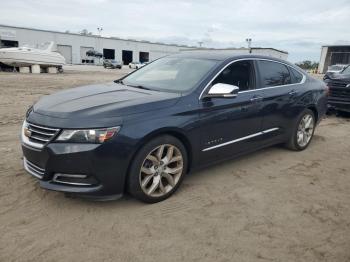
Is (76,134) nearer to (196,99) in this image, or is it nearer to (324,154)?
(196,99)

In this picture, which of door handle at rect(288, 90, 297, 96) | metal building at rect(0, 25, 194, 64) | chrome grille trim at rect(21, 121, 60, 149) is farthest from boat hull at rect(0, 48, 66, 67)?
metal building at rect(0, 25, 194, 64)

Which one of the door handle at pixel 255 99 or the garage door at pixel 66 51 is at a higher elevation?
the door handle at pixel 255 99

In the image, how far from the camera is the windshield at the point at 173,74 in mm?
4355

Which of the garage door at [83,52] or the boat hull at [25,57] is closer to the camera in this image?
the boat hull at [25,57]

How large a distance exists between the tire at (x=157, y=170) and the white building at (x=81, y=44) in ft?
150

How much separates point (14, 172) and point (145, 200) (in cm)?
196

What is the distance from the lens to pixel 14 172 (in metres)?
4.52

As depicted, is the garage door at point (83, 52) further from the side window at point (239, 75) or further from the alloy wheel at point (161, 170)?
the alloy wheel at point (161, 170)

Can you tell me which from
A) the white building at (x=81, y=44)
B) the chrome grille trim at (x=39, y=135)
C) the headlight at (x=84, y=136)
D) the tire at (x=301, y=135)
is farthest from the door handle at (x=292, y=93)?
the white building at (x=81, y=44)

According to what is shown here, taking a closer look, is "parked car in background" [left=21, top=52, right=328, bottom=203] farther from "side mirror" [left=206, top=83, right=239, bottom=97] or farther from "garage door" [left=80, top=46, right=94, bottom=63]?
"garage door" [left=80, top=46, right=94, bottom=63]

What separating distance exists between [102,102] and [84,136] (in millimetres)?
544

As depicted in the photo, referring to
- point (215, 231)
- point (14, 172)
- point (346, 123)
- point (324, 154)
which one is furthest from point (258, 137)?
point (346, 123)

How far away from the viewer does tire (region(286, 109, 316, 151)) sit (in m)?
5.93

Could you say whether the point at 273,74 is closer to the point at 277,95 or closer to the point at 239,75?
the point at 277,95
